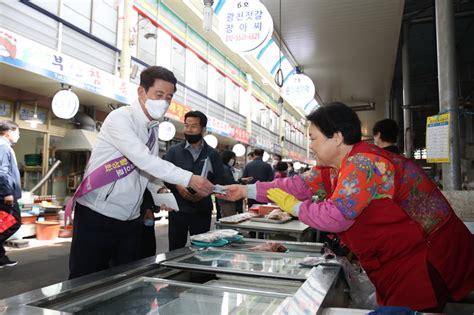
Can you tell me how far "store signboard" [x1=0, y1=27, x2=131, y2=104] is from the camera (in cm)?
622

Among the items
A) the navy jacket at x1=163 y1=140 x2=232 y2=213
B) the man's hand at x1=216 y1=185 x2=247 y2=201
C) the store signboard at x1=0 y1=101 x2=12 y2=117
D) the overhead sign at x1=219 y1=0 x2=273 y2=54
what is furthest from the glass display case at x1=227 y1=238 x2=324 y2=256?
the store signboard at x1=0 y1=101 x2=12 y2=117

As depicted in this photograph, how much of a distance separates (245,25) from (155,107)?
375 cm

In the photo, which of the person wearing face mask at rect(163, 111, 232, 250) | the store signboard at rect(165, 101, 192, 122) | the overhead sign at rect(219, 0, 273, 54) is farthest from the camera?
the store signboard at rect(165, 101, 192, 122)

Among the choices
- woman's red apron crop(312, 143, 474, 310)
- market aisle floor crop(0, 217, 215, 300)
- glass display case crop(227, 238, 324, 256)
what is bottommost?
market aisle floor crop(0, 217, 215, 300)

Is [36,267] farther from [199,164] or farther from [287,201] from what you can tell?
[287,201]

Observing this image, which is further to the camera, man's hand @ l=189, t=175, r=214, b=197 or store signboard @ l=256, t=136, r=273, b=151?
store signboard @ l=256, t=136, r=273, b=151

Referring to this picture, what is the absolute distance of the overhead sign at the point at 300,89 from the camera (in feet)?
26.3

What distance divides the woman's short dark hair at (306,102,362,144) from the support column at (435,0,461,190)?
10.5 ft

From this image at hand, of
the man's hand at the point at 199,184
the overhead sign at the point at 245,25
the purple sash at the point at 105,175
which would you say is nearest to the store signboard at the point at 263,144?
the overhead sign at the point at 245,25

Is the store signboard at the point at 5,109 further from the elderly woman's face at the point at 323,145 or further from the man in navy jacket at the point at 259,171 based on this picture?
the elderly woman's face at the point at 323,145

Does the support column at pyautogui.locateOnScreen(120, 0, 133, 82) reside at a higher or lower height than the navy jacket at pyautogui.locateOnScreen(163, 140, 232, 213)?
higher

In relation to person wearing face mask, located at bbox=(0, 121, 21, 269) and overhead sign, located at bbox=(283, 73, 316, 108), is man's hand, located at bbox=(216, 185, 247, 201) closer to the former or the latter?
person wearing face mask, located at bbox=(0, 121, 21, 269)

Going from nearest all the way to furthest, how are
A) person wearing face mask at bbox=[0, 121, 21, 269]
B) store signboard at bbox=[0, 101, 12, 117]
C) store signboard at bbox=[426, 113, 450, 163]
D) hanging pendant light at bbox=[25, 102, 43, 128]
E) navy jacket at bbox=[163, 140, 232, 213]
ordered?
navy jacket at bbox=[163, 140, 232, 213], store signboard at bbox=[426, 113, 450, 163], person wearing face mask at bbox=[0, 121, 21, 269], store signboard at bbox=[0, 101, 12, 117], hanging pendant light at bbox=[25, 102, 43, 128]

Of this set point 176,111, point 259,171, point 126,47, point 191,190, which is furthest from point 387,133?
point 176,111
